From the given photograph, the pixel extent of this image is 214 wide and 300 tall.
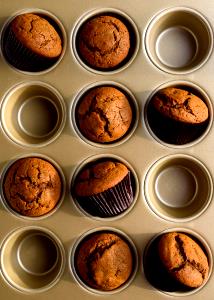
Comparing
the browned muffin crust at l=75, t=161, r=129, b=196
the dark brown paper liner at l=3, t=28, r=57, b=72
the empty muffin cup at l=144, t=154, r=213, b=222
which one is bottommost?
the empty muffin cup at l=144, t=154, r=213, b=222

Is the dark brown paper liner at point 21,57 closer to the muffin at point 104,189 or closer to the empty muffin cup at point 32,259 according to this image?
the muffin at point 104,189

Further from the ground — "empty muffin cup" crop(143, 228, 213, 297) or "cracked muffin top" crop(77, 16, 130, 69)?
"cracked muffin top" crop(77, 16, 130, 69)

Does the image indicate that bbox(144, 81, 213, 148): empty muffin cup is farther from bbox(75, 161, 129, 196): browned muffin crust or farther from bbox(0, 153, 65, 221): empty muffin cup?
bbox(0, 153, 65, 221): empty muffin cup

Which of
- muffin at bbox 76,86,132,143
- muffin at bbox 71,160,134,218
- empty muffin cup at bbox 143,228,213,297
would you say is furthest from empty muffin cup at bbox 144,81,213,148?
empty muffin cup at bbox 143,228,213,297

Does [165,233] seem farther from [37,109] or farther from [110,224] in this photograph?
[37,109]

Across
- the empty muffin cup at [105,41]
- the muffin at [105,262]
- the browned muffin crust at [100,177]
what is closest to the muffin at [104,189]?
the browned muffin crust at [100,177]

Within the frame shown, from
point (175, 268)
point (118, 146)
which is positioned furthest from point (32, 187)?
point (175, 268)

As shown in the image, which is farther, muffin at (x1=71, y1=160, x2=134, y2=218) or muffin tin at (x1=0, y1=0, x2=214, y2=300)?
muffin tin at (x1=0, y1=0, x2=214, y2=300)
